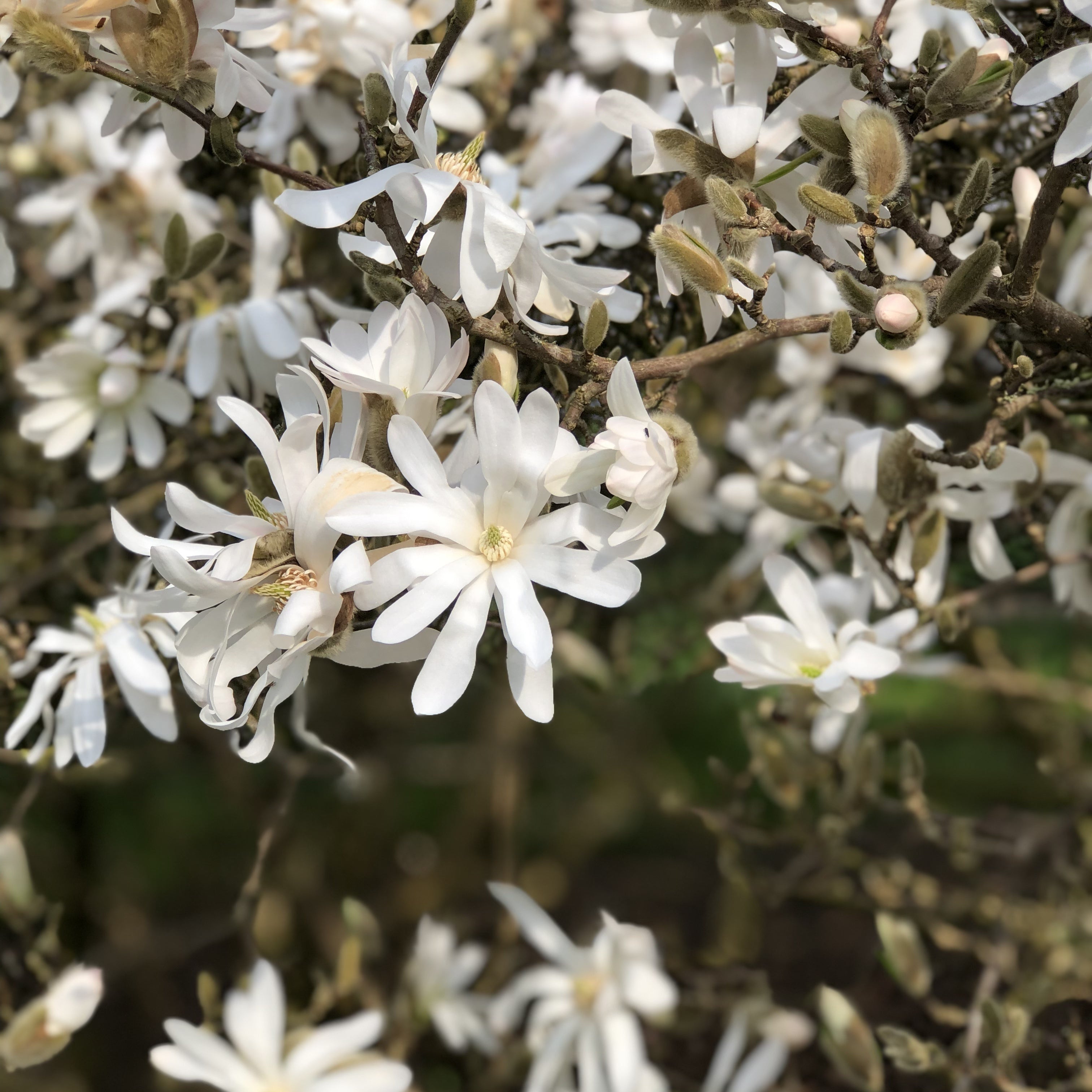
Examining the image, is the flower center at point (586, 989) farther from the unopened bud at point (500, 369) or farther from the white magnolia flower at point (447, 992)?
the unopened bud at point (500, 369)

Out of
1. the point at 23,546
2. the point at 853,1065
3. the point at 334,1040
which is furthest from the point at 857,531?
the point at 23,546

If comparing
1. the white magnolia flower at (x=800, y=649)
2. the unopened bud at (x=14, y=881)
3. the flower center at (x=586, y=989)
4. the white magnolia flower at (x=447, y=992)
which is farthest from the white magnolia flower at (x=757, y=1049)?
the unopened bud at (x=14, y=881)

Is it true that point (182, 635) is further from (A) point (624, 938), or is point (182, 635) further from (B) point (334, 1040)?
(A) point (624, 938)

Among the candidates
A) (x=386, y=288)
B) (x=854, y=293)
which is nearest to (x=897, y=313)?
(x=854, y=293)

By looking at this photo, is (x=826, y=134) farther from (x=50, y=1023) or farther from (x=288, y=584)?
(x=50, y=1023)

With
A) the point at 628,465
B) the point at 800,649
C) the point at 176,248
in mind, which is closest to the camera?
the point at 628,465

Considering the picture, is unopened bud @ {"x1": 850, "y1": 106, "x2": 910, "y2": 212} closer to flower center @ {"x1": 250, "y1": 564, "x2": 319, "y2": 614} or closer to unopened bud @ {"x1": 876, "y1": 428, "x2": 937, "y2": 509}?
unopened bud @ {"x1": 876, "y1": 428, "x2": 937, "y2": 509}
